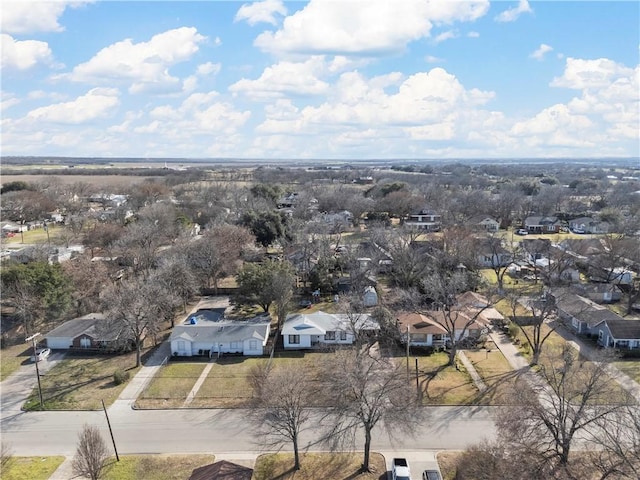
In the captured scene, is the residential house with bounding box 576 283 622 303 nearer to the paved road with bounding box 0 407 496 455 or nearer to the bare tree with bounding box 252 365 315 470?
the paved road with bounding box 0 407 496 455

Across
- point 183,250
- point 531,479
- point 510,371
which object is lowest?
point 510,371

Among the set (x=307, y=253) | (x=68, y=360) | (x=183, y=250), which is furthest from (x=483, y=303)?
(x=68, y=360)

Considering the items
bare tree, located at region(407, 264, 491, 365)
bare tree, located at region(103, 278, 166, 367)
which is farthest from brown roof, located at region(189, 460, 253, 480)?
bare tree, located at region(407, 264, 491, 365)

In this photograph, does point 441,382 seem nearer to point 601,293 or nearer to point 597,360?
point 597,360

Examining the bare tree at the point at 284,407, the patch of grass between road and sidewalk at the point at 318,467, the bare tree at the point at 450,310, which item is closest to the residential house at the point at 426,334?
the bare tree at the point at 450,310

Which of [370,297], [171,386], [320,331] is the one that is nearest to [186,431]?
[171,386]

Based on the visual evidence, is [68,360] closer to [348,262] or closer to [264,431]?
[264,431]
